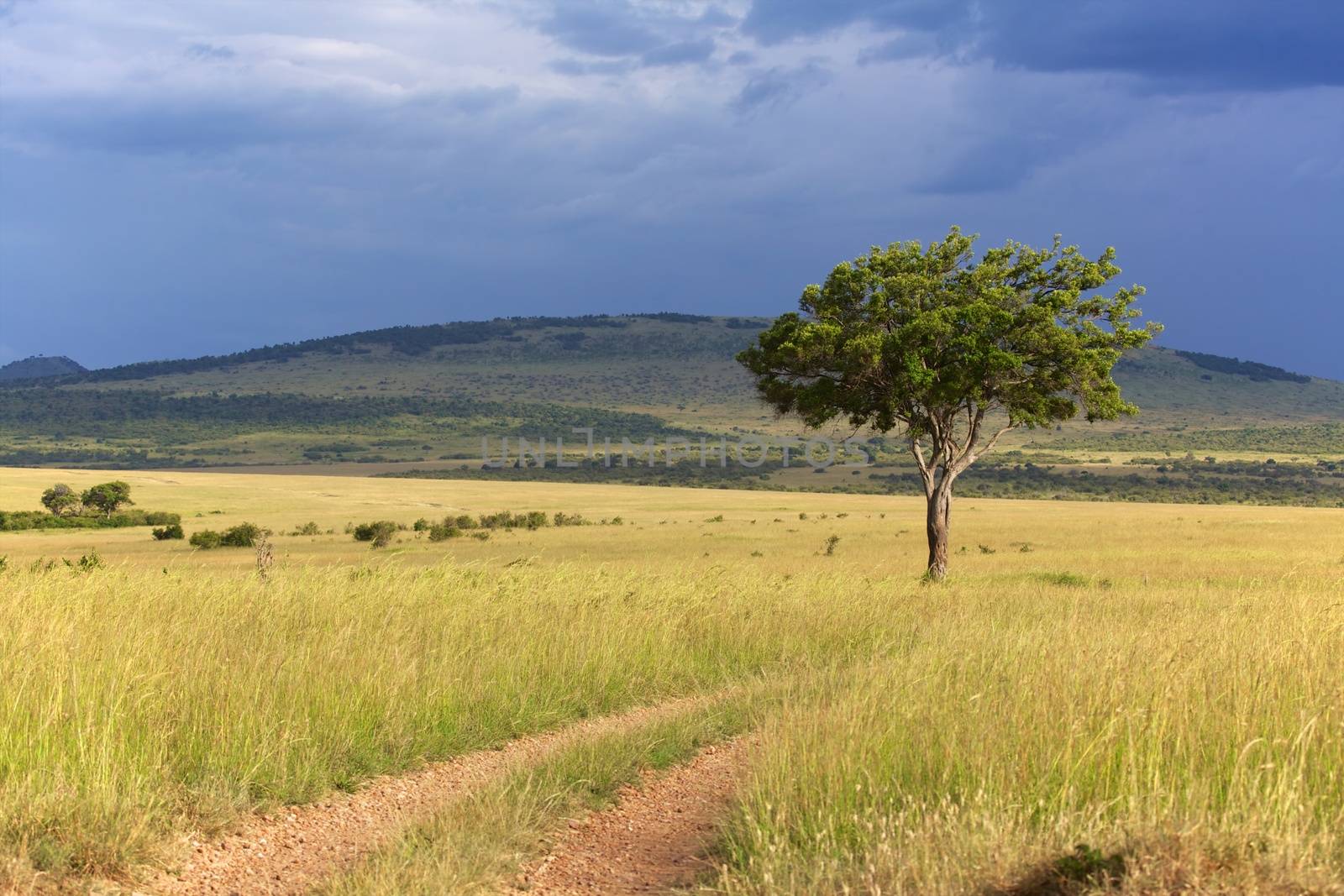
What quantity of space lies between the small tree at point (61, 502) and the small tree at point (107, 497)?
0.42 meters

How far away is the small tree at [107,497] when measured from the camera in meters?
55.2

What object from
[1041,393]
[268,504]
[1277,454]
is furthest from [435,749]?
[1277,454]

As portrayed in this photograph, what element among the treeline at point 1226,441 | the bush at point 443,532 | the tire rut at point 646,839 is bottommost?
the bush at point 443,532

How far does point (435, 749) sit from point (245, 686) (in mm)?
1314

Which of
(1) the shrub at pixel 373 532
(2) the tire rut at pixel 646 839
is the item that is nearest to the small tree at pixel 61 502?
(1) the shrub at pixel 373 532

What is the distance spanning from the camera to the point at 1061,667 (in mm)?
7289

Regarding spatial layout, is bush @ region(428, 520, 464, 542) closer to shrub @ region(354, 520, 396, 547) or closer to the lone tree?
shrub @ region(354, 520, 396, 547)

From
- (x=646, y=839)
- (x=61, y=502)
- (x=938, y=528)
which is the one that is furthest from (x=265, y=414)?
(x=646, y=839)

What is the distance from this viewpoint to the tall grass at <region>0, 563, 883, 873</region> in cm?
628

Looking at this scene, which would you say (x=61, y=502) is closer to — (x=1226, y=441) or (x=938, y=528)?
(x=938, y=528)

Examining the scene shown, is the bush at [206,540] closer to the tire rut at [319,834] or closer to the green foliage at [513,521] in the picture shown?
the green foliage at [513,521]

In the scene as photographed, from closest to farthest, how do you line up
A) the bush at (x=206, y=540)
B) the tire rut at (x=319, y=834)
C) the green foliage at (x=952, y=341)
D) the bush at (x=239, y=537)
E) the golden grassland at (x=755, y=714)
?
1. the golden grassland at (x=755, y=714)
2. the tire rut at (x=319, y=834)
3. the green foliage at (x=952, y=341)
4. the bush at (x=206, y=540)
5. the bush at (x=239, y=537)

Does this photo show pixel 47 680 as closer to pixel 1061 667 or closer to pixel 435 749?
pixel 435 749

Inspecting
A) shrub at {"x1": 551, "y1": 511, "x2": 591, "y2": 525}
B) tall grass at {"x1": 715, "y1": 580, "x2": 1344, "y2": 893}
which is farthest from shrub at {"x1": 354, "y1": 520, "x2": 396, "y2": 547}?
tall grass at {"x1": 715, "y1": 580, "x2": 1344, "y2": 893}
